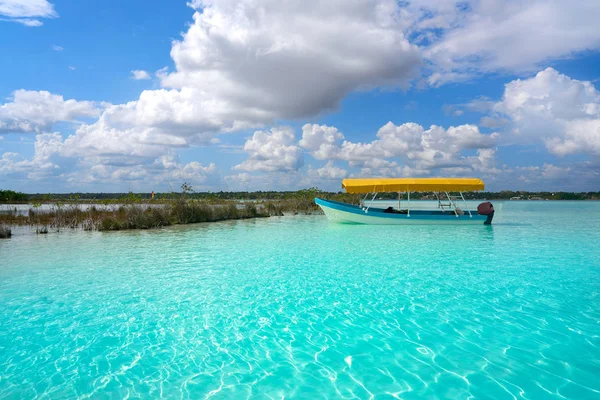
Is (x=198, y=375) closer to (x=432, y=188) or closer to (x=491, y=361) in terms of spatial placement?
(x=491, y=361)

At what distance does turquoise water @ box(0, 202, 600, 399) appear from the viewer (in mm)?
4320

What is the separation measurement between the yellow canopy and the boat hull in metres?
1.35

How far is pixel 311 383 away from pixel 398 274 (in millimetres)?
5912

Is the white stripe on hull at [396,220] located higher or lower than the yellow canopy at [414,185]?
lower

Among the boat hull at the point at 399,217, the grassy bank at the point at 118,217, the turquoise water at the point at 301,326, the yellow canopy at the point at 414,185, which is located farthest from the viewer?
the boat hull at the point at 399,217

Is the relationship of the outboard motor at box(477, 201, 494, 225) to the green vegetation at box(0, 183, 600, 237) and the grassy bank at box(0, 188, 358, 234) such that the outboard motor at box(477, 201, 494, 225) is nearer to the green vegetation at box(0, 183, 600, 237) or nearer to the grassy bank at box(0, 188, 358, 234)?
the green vegetation at box(0, 183, 600, 237)

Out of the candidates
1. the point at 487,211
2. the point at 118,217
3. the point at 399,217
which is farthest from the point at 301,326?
the point at 487,211

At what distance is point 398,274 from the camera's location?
9.73 meters

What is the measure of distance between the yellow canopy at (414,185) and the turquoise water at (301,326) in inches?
413

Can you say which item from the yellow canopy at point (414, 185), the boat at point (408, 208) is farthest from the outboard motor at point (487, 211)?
the yellow canopy at point (414, 185)

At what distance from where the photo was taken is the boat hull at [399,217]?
74.9 feet

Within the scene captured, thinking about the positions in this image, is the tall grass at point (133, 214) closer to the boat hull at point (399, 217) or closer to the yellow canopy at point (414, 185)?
the boat hull at point (399, 217)

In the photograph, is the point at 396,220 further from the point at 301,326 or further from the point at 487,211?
the point at 301,326

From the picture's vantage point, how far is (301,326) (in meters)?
6.12
